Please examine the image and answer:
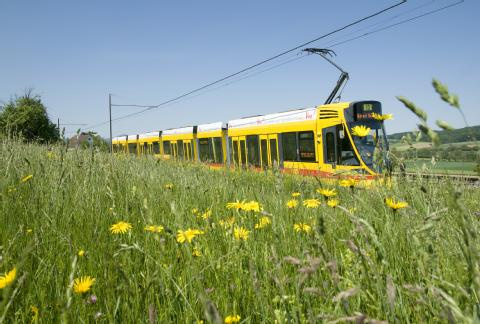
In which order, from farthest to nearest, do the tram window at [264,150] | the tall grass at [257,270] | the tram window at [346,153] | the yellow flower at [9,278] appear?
1. the tram window at [264,150]
2. the tram window at [346,153]
3. the tall grass at [257,270]
4. the yellow flower at [9,278]

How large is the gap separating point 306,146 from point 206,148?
6743 mm

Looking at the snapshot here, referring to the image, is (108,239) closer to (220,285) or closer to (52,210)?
(52,210)

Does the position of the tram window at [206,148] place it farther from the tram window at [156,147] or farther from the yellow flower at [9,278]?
the yellow flower at [9,278]

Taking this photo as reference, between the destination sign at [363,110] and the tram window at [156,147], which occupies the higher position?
the destination sign at [363,110]

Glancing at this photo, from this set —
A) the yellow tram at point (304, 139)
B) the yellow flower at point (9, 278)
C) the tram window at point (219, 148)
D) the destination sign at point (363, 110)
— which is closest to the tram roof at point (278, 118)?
the yellow tram at point (304, 139)

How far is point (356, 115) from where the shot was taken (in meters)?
9.34

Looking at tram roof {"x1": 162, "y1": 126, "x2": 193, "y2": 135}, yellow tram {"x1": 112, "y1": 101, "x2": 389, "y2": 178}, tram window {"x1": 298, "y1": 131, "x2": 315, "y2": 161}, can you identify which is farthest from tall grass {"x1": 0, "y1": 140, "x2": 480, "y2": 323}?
tram roof {"x1": 162, "y1": 126, "x2": 193, "y2": 135}

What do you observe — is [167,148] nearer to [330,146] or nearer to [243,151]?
[243,151]

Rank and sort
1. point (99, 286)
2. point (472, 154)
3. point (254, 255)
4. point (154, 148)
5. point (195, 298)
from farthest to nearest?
point (154, 148) → point (254, 255) → point (99, 286) → point (195, 298) → point (472, 154)

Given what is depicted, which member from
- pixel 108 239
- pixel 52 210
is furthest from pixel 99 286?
pixel 52 210

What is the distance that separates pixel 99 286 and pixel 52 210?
833mm

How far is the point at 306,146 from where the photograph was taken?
10.4 m

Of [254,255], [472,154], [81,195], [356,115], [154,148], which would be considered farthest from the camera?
[154,148]

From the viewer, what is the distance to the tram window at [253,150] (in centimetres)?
1273
